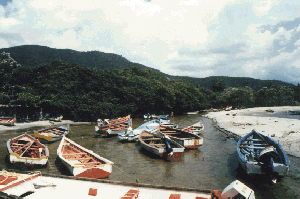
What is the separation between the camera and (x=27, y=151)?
1411 cm

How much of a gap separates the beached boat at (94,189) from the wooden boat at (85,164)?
6.54ft

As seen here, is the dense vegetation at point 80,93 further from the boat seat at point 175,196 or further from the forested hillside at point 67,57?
the forested hillside at point 67,57

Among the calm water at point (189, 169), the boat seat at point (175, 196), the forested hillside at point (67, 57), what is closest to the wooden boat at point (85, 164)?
the calm water at point (189, 169)

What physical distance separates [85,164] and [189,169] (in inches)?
289

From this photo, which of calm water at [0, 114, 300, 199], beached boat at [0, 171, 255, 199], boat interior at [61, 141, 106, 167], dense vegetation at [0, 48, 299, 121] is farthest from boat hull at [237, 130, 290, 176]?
dense vegetation at [0, 48, 299, 121]

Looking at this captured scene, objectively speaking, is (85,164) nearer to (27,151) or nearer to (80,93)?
(27,151)

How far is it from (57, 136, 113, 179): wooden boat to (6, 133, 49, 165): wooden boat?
1.32 m

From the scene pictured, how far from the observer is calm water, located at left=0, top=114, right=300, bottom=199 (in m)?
11.0

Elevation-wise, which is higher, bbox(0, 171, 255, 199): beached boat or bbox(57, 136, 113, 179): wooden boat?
bbox(0, 171, 255, 199): beached boat

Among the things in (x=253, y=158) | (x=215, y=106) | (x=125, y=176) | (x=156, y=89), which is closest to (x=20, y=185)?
(x=125, y=176)

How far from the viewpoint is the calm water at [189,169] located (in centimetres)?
1096

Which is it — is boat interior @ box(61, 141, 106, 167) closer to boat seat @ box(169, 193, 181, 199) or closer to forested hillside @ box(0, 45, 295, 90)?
boat seat @ box(169, 193, 181, 199)

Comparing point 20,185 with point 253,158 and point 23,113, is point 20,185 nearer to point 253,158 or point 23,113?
point 253,158

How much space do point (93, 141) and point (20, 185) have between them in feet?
47.5
